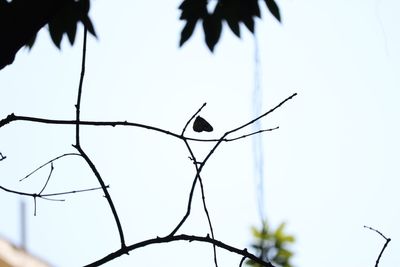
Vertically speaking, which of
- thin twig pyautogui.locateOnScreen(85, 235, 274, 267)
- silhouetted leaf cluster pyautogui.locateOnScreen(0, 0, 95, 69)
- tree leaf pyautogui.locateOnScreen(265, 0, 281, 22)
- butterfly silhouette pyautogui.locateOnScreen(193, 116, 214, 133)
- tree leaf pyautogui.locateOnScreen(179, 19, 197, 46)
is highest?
tree leaf pyautogui.locateOnScreen(265, 0, 281, 22)

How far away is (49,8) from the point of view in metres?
1.11

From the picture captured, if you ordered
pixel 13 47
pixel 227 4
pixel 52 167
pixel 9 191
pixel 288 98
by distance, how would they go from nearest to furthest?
pixel 13 47 < pixel 288 98 < pixel 9 191 < pixel 52 167 < pixel 227 4

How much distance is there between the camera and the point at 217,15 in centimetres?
166

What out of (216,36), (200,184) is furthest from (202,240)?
(216,36)

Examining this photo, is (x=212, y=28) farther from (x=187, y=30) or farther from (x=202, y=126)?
(x=202, y=126)

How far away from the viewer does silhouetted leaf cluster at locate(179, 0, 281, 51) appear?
1.65 m

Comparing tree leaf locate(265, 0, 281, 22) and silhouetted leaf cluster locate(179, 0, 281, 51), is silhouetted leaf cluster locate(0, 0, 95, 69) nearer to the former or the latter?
silhouetted leaf cluster locate(179, 0, 281, 51)

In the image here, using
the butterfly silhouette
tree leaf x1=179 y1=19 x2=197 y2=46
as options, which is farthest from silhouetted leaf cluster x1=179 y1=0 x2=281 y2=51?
the butterfly silhouette

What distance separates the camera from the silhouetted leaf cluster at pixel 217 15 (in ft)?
5.42

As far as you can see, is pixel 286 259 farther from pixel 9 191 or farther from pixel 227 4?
pixel 9 191

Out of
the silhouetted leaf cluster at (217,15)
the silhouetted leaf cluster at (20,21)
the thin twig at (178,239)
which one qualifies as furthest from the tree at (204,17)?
the thin twig at (178,239)

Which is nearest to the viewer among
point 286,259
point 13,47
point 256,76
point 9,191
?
point 13,47

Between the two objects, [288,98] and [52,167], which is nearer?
[288,98]

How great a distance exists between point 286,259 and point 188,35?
1.64m
